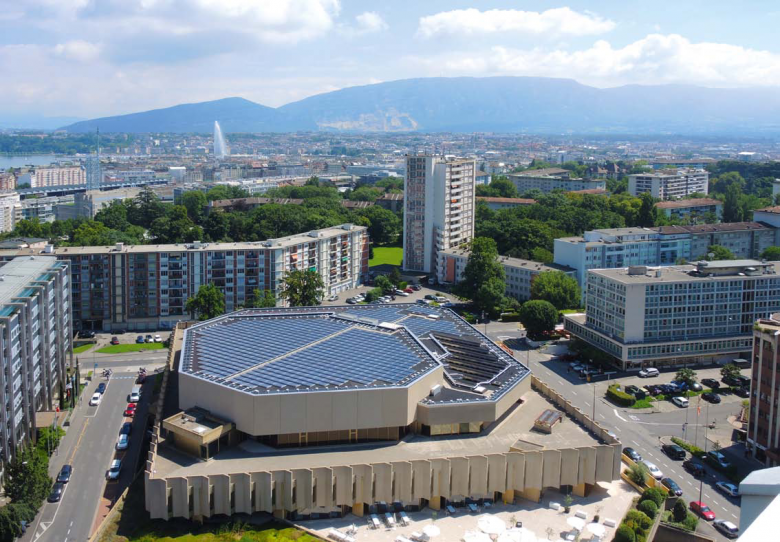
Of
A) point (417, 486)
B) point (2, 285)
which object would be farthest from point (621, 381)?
point (2, 285)

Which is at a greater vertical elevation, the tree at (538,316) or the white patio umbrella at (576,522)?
the tree at (538,316)

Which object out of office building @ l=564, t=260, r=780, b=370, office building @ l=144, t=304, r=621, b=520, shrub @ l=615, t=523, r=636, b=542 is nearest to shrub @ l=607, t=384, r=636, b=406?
office building @ l=564, t=260, r=780, b=370

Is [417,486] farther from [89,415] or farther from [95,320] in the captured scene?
[95,320]

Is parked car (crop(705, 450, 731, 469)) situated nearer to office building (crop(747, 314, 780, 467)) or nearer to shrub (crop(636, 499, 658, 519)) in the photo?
office building (crop(747, 314, 780, 467))

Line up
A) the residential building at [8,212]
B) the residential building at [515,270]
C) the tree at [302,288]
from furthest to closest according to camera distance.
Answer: the residential building at [8,212]
the residential building at [515,270]
the tree at [302,288]

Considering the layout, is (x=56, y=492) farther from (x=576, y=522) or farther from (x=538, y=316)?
(x=538, y=316)

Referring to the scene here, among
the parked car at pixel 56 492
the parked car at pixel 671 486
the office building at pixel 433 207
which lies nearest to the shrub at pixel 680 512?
the parked car at pixel 671 486

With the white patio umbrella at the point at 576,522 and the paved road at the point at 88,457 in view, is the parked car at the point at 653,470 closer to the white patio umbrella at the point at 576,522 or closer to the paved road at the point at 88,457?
the white patio umbrella at the point at 576,522

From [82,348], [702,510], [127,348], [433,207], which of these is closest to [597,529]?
[702,510]
